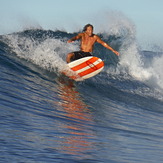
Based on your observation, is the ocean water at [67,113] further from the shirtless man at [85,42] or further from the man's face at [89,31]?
the man's face at [89,31]

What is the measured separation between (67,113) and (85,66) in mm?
4162

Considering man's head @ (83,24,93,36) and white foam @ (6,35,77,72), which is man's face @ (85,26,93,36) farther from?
white foam @ (6,35,77,72)

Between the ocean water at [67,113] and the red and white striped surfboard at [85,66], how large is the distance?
0.29m

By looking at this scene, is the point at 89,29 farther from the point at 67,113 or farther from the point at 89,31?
the point at 67,113

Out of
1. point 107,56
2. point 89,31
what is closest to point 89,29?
point 89,31

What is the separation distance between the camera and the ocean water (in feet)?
16.3

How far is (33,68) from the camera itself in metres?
11.9

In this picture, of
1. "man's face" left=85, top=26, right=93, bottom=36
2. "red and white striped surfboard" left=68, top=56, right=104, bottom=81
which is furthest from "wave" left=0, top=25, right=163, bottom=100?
"man's face" left=85, top=26, right=93, bottom=36

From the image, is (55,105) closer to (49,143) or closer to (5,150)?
(49,143)

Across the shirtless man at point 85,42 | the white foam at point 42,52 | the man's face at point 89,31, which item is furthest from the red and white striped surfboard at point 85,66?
the man's face at point 89,31

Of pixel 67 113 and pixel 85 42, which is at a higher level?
pixel 85 42

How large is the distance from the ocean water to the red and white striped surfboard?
11.4 inches

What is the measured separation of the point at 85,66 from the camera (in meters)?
11.5

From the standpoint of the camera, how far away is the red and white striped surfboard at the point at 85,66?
A: 1130 centimetres
